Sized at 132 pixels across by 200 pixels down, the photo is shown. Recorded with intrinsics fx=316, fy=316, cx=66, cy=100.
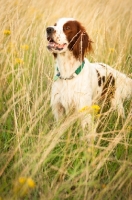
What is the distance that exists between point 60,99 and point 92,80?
0.40 meters

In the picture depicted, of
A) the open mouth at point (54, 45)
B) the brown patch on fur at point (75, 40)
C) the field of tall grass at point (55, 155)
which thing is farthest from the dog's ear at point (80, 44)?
the field of tall grass at point (55, 155)

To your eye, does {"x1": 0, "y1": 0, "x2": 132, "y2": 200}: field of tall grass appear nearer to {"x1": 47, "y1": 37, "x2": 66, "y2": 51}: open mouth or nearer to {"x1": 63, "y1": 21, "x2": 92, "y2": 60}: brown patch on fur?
{"x1": 47, "y1": 37, "x2": 66, "y2": 51}: open mouth

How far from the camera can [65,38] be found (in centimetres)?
304

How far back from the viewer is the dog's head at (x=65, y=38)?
A: 9.82 feet

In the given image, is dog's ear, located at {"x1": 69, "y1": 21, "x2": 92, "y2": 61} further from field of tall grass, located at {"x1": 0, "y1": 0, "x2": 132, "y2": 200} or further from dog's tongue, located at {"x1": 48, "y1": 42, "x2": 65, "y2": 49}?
field of tall grass, located at {"x1": 0, "y1": 0, "x2": 132, "y2": 200}

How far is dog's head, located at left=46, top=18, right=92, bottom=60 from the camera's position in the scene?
2992mm

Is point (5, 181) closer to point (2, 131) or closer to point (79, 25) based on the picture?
point (2, 131)

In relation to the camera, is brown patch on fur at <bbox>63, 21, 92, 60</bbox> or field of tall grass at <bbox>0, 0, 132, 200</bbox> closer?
field of tall grass at <bbox>0, 0, 132, 200</bbox>

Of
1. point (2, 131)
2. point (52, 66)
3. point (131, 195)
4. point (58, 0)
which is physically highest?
point (58, 0)

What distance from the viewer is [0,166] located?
2.00 metres

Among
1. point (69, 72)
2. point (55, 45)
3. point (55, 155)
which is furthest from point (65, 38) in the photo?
point (55, 155)

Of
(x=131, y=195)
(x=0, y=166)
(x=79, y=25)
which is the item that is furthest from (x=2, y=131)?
(x=79, y=25)

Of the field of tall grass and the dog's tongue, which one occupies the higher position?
the dog's tongue

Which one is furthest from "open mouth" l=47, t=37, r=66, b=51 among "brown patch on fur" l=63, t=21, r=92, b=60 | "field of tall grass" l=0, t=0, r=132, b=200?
"field of tall grass" l=0, t=0, r=132, b=200
